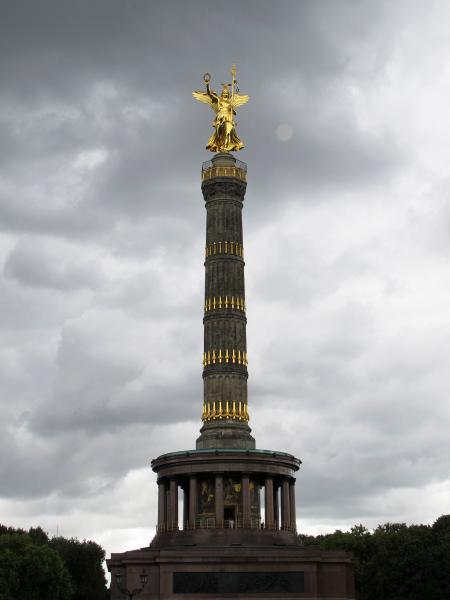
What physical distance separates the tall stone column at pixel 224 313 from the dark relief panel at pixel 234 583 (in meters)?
9.39

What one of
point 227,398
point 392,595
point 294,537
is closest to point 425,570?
point 392,595

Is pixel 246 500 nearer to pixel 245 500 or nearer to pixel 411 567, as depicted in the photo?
pixel 245 500

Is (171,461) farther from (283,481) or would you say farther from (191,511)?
(283,481)

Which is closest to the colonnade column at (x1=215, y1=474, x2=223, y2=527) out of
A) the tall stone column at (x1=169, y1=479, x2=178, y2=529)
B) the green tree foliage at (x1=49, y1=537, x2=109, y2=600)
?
the tall stone column at (x1=169, y1=479, x2=178, y2=529)

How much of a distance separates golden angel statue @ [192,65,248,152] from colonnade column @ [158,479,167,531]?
76.9ft

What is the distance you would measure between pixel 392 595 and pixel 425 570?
378 centimetres

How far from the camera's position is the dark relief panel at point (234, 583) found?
172ft

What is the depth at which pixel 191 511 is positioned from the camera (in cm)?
5647

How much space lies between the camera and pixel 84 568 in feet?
297

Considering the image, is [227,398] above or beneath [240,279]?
beneath

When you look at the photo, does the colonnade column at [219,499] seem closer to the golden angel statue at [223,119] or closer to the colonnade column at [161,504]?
the colonnade column at [161,504]

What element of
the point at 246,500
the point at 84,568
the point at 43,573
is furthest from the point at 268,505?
→ the point at 84,568

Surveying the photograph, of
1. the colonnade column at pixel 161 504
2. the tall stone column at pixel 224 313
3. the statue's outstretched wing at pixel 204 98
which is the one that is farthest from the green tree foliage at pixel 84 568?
the statue's outstretched wing at pixel 204 98

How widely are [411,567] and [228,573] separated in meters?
19.7
